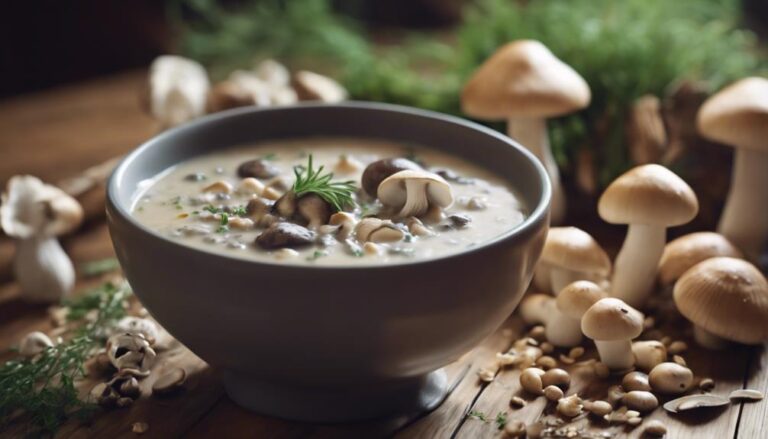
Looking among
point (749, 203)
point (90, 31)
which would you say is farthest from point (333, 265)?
point (90, 31)

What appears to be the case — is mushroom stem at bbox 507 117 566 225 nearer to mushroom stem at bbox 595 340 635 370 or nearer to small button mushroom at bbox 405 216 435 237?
mushroom stem at bbox 595 340 635 370

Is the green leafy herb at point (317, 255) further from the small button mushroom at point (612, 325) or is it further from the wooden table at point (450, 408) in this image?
the small button mushroom at point (612, 325)

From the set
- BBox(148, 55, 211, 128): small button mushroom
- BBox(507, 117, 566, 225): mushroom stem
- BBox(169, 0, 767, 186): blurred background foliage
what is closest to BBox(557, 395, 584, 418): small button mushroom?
BBox(507, 117, 566, 225): mushroom stem

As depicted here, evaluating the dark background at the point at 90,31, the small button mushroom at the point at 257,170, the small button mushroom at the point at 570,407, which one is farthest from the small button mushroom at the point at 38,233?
the dark background at the point at 90,31

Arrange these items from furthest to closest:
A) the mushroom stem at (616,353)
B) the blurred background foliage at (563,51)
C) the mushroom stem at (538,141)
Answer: the blurred background foliage at (563,51) → the mushroom stem at (538,141) → the mushroom stem at (616,353)

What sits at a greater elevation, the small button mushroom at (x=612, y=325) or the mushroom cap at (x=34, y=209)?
the small button mushroom at (x=612, y=325)

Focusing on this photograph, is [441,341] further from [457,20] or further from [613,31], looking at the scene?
[457,20]
